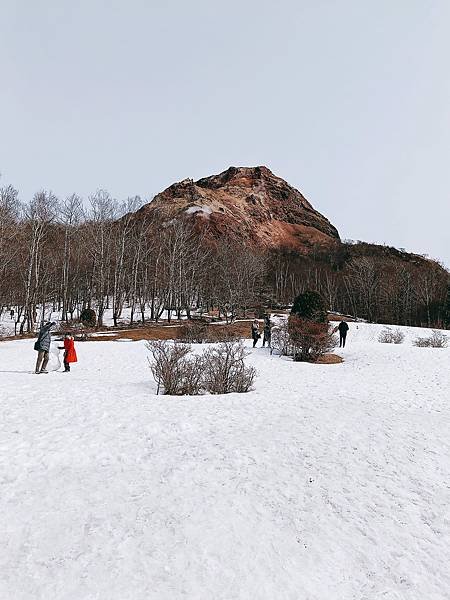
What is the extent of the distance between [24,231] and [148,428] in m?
32.2

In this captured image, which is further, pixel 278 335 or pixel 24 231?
pixel 24 231

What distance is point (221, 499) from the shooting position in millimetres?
4578

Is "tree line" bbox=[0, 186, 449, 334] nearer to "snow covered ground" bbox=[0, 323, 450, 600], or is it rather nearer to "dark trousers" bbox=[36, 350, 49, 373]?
"dark trousers" bbox=[36, 350, 49, 373]

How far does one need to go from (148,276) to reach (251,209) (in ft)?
187

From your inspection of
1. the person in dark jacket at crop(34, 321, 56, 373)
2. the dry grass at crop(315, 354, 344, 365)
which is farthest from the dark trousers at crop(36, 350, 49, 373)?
the dry grass at crop(315, 354, 344, 365)

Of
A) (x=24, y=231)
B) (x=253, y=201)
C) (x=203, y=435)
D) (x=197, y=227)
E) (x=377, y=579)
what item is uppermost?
(x=253, y=201)

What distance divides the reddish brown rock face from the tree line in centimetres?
1083

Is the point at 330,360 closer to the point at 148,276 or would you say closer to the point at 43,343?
the point at 43,343

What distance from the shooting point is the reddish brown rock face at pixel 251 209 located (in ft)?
274

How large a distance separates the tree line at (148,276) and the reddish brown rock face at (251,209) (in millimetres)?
10827

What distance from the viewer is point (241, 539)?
12.8ft

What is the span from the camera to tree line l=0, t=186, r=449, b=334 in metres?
33.3

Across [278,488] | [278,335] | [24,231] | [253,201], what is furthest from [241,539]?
[253,201]

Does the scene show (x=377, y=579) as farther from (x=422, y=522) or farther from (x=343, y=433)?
(x=343, y=433)
